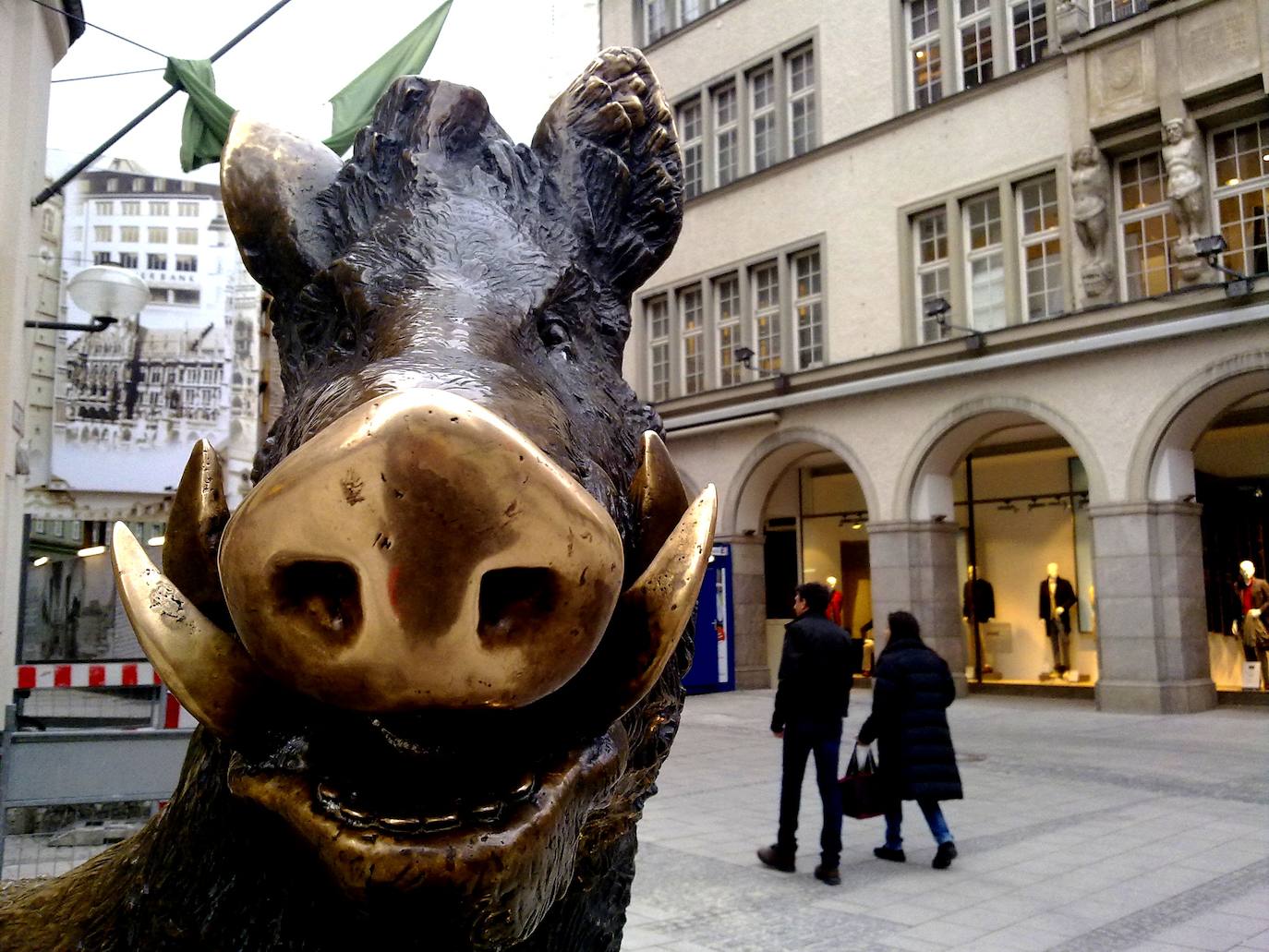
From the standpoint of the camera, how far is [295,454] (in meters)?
0.69

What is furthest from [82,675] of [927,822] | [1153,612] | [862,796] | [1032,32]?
[1032,32]

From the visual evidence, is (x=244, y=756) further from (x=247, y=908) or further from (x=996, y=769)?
(x=996, y=769)

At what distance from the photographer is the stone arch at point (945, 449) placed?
596 inches

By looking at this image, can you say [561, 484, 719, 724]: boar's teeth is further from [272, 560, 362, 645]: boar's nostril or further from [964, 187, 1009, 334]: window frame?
[964, 187, 1009, 334]: window frame

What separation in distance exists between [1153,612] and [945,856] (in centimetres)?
827

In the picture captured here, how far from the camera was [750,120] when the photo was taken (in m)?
19.4

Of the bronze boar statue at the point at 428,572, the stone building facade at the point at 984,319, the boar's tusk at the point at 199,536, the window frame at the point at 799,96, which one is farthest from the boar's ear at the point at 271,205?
the window frame at the point at 799,96

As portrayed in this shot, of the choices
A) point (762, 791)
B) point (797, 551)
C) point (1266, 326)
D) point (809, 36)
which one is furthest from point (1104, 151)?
point (762, 791)

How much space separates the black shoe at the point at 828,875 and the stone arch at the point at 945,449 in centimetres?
1030

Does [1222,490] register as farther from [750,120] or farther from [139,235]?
[139,235]

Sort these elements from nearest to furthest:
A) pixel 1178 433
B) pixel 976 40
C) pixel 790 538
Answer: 1. pixel 1178 433
2. pixel 976 40
3. pixel 790 538

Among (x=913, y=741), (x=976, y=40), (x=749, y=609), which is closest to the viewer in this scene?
(x=913, y=741)

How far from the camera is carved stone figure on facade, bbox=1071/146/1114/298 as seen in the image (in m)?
14.0

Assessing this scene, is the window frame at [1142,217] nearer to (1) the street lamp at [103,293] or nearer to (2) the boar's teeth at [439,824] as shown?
(1) the street lamp at [103,293]
